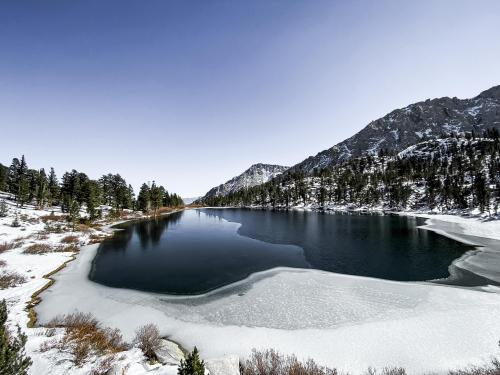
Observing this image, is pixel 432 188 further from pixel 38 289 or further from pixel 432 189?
pixel 38 289

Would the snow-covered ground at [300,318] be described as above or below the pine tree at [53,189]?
below

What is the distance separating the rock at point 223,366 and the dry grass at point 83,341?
6046mm

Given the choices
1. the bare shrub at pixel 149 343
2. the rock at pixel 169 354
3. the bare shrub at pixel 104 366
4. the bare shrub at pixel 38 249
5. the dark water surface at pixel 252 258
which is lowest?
the dark water surface at pixel 252 258

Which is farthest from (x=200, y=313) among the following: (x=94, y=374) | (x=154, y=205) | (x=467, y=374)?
(x=154, y=205)

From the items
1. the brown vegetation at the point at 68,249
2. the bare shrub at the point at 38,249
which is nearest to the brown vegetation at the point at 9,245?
the bare shrub at the point at 38,249

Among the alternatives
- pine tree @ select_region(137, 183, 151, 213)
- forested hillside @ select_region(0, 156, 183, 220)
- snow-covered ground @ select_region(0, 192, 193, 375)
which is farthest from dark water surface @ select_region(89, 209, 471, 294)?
pine tree @ select_region(137, 183, 151, 213)

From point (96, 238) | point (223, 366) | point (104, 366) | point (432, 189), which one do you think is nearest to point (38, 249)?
point (96, 238)

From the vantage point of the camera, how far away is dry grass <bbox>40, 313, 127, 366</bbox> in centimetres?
1290

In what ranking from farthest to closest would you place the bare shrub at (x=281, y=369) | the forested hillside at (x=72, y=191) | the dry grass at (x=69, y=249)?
the forested hillside at (x=72, y=191)
the dry grass at (x=69, y=249)
the bare shrub at (x=281, y=369)

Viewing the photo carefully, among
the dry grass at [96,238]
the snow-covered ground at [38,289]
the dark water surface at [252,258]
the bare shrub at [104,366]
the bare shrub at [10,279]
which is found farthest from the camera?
the dry grass at [96,238]

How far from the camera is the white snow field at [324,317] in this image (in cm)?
1446

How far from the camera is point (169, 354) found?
13555 millimetres

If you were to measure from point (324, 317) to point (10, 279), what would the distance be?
34275 millimetres

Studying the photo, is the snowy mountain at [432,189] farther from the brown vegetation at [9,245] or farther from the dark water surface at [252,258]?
the brown vegetation at [9,245]
